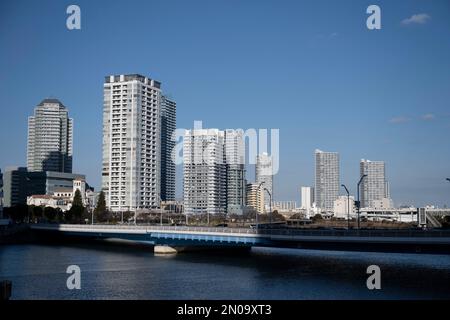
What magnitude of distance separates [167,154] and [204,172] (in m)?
19.1

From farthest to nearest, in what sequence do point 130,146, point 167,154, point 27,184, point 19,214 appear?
point 27,184
point 167,154
point 130,146
point 19,214

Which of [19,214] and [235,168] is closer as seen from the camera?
[19,214]

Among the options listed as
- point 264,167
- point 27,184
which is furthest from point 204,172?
point 27,184

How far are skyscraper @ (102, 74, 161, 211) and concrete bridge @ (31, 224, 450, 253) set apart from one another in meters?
77.0

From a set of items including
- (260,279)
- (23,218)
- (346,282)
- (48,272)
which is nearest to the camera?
(346,282)

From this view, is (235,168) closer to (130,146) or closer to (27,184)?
(130,146)

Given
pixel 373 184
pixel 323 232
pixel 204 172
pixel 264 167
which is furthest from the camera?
pixel 373 184

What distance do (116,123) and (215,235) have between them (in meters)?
102

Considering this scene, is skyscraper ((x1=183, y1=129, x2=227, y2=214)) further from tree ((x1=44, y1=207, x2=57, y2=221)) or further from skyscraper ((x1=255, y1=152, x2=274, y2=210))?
tree ((x1=44, y1=207, x2=57, y2=221))

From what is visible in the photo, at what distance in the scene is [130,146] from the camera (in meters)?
149

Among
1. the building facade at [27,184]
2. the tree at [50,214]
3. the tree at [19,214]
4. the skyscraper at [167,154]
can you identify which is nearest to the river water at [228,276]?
the tree at [19,214]
